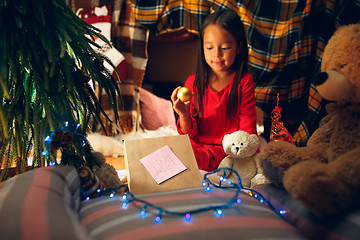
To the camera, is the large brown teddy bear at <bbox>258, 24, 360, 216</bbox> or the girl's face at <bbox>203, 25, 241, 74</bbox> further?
the girl's face at <bbox>203, 25, 241, 74</bbox>

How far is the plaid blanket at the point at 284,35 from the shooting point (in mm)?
1572

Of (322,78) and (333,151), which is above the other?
(322,78)

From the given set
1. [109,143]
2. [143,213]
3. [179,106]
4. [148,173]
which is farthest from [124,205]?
[109,143]

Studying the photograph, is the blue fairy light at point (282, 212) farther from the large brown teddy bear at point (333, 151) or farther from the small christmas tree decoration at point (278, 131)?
the small christmas tree decoration at point (278, 131)

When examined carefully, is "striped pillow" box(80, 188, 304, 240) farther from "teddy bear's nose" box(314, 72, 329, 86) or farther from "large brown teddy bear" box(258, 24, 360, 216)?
"teddy bear's nose" box(314, 72, 329, 86)

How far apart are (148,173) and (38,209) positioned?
43cm

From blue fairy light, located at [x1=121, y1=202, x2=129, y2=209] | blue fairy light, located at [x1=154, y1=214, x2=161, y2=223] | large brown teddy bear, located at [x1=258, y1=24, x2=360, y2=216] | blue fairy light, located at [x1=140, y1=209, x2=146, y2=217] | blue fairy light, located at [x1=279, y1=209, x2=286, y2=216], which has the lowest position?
blue fairy light, located at [x1=279, y1=209, x2=286, y2=216]

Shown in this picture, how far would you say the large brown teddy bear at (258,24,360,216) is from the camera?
1.68 ft

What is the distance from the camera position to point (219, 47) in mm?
1188

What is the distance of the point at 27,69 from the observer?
0.73 m

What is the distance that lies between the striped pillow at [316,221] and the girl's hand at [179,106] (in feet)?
2.00

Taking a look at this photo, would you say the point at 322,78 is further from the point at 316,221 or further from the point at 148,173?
the point at 148,173

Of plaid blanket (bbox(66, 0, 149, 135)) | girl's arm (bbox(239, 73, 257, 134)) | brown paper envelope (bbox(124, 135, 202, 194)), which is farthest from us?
plaid blanket (bbox(66, 0, 149, 135))

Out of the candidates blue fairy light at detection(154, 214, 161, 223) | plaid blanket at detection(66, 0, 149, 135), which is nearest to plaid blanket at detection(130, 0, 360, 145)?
plaid blanket at detection(66, 0, 149, 135)
